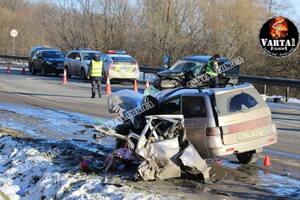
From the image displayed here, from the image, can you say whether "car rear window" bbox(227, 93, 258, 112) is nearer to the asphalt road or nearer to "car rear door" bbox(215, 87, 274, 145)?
"car rear door" bbox(215, 87, 274, 145)

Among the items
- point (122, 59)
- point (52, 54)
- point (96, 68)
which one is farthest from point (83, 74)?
point (96, 68)

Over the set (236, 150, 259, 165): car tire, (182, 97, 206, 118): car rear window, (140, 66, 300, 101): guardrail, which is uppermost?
(182, 97, 206, 118): car rear window

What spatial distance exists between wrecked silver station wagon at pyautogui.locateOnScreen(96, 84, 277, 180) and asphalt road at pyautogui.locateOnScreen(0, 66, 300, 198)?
739 millimetres

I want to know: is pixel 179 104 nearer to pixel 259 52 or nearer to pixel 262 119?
pixel 262 119

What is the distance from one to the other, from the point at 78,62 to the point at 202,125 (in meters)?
22.1

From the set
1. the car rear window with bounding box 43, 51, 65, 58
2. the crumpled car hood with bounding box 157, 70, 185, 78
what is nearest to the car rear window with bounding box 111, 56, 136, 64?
the crumpled car hood with bounding box 157, 70, 185, 78

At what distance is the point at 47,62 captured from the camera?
111 feet

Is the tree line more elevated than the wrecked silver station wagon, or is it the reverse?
the tree line

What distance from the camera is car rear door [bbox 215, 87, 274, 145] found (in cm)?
876

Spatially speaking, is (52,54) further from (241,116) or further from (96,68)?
(241,116)

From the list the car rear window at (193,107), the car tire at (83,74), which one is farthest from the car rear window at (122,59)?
the car rear window at (193,107)

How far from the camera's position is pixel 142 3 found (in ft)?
145

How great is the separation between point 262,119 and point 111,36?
3798cm

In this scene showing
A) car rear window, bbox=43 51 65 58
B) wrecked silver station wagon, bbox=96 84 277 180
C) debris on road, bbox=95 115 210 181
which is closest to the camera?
debris on road, bbox=95 115 210 181
